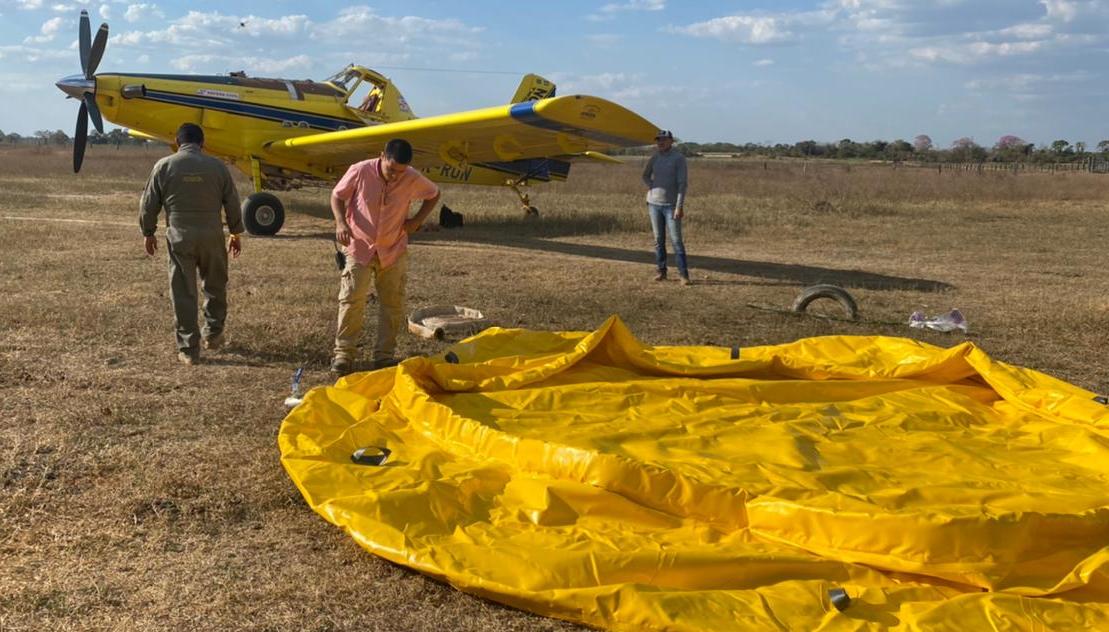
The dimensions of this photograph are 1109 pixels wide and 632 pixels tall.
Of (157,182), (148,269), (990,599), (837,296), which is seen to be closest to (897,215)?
(837,296)

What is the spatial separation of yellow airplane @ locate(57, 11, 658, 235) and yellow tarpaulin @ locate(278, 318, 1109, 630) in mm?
7459

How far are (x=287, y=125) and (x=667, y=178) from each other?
772 cm

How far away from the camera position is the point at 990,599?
2639 mm

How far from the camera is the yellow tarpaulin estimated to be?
2.72 m

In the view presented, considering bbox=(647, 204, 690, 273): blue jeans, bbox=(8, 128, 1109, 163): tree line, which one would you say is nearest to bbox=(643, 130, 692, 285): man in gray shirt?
bbox=(647, 204, 690, 273): blue jeans

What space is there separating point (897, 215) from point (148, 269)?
1579cm

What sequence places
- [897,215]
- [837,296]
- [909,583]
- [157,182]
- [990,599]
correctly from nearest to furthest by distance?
1. [990,599]
2. [909,583]
3. [157,182]
4. [837,296]
5. [897,215]

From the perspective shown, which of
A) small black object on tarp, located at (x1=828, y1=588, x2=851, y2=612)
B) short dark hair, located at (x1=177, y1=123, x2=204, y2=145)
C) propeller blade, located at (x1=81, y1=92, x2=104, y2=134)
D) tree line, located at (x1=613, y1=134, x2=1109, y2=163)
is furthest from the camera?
tree line, located at (x1=613, y1=134, x2=1109, y2=163)

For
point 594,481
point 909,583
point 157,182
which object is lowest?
point 909,583

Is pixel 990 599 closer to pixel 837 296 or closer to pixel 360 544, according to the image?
pixel 360 544

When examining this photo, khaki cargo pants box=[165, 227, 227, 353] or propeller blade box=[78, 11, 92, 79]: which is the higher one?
propeller blade box=[78, 11, 92, 79]

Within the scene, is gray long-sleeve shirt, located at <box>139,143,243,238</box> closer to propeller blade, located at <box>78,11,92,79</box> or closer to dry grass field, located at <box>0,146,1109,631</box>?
dry grass field, located at <box>0,146,1109,631</box>

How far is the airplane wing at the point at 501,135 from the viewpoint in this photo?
1046cm

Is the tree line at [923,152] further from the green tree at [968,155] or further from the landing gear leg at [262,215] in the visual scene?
the landing gear leg at [262,215]
